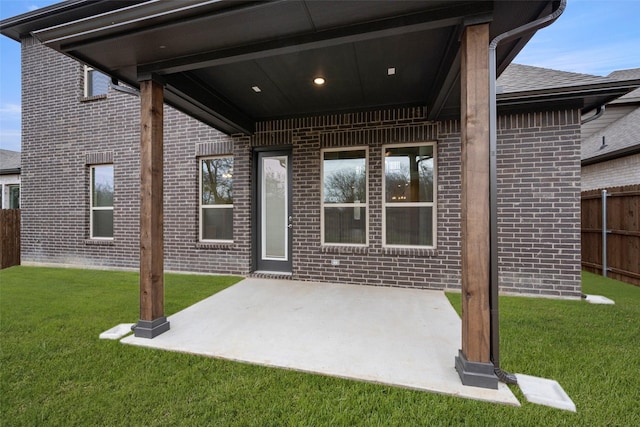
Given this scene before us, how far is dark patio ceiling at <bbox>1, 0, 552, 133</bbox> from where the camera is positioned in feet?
7.09

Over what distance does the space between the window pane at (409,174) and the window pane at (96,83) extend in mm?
6598

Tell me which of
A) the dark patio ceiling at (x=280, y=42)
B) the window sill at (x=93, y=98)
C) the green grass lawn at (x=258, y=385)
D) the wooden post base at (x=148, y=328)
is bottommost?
the green grass lawn at (x=258, y=385)

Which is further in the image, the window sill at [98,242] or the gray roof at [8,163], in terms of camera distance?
the gray roof at [8,163]

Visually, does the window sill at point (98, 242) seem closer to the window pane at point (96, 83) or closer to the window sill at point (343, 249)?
the window pane at point (96, 83)

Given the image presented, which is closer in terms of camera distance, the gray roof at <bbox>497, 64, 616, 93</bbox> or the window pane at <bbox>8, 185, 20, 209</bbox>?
the gray roof at <bbox>497, 64, 616, 93</bbox>

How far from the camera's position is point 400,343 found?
2689 millimetres

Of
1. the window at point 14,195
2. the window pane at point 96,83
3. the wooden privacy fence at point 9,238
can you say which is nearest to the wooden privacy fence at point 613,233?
the window pane at point 96,83

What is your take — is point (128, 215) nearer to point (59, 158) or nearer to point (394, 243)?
point (59, 158)

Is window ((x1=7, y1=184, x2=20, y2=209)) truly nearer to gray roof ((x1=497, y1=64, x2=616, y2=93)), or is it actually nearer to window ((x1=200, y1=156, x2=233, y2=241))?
Result: window ((x1=200, y1=156, x2=233, y2=241))

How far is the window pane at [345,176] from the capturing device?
16.3 feet

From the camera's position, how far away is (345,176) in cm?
504

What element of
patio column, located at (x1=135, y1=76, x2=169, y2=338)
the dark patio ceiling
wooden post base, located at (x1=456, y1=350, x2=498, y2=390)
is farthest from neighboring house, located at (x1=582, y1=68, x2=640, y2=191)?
patio column, located at (x1=135, y1=76, x2=169, y2=338)

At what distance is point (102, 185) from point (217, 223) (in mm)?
3069

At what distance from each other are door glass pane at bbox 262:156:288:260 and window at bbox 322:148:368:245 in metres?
0.83
